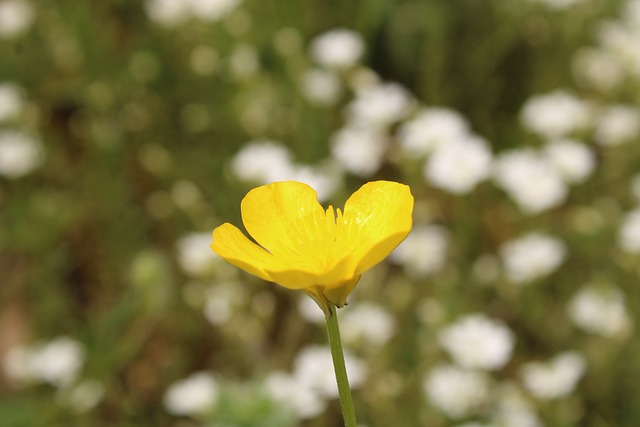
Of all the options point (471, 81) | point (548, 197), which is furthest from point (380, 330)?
point (471, 81)

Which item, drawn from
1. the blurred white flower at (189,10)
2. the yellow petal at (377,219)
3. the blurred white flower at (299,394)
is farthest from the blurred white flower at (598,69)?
the yellow petal at (377,219)

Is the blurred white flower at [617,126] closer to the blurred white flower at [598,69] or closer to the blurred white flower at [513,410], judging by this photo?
the blurred white flower at [598,69]

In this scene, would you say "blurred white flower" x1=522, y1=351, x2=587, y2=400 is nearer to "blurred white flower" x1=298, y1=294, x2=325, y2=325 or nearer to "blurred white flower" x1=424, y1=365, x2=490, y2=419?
"blurred white flower" x1=424, y1=365, x2=490, y2=419

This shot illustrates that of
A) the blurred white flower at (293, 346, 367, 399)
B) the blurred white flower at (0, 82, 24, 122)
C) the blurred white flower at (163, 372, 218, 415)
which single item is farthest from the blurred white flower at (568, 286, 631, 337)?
the blurred white flower at (0, 82, 24, 122)

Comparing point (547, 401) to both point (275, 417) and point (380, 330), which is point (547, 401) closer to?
point (380, 330)

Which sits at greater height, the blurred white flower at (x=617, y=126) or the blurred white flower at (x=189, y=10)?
the blurred white flower at (x=189, y=10)

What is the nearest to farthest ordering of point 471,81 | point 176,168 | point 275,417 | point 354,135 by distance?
point 275,417
point 354,135
point 176,168
point 471,81
